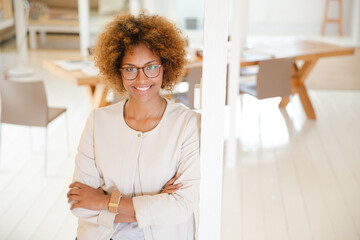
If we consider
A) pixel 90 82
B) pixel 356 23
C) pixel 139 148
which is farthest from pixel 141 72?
pixel 356 23

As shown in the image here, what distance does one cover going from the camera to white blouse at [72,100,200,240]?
60.7 inches

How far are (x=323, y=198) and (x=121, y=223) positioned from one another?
166cm

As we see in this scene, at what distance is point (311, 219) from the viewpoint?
8.70 ft

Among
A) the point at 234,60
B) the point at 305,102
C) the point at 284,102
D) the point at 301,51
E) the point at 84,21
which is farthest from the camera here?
the point at 84,21

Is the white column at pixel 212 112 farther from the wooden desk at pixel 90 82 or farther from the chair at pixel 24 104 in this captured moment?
the wooden desk at pixel 90 82

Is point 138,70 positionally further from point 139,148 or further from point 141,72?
point 139,148

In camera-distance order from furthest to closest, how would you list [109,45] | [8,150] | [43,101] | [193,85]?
[8,150] < [43,101] < [193,85] < [109,45]

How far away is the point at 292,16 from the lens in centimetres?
905

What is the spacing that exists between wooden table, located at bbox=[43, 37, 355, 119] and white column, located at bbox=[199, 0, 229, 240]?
1.65 meters

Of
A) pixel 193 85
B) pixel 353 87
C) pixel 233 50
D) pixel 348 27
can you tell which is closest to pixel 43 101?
pixel 233 50

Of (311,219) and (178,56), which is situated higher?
(178,56)

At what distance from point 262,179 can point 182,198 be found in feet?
5.59

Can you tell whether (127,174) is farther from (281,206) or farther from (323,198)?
(323,198)

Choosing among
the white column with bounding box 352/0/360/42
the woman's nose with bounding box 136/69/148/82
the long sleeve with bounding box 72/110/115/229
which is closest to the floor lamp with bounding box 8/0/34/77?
the long sleeve with bounding box 72/110/115/229
